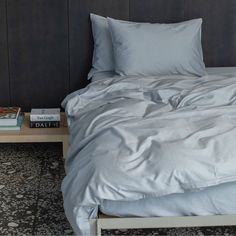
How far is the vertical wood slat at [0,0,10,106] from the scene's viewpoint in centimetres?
360

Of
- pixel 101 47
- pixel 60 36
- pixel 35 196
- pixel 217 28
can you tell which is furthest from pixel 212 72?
pixel 35 196

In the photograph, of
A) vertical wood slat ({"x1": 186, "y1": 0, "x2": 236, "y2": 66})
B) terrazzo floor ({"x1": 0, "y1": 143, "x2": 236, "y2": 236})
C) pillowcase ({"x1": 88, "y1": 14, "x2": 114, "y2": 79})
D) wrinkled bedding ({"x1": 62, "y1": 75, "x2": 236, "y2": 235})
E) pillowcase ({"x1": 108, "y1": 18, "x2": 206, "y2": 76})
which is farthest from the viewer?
vertical wood slat ({"x1": 186, "y1": 0, "x2": 236, "y2": 66})

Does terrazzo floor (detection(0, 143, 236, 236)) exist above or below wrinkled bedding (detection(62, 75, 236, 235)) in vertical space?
below

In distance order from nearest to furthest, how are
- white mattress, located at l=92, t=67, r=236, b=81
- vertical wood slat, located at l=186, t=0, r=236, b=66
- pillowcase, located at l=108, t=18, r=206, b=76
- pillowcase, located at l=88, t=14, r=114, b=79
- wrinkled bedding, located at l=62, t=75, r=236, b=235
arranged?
1. wrinkled bedding, located at l=62, t=75, r=236, b=235
2. pillowcase, located at l=108, t=18, r=206, b=76
3. white mattress, located at l=92, t=67, r=236, b=81
4. pillowcase, located at l=88, t=14, r=114, b=79
5. vertical wood slat, located at l=186, t=0, r=236, b=66

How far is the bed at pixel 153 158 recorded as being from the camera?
1.99 meters

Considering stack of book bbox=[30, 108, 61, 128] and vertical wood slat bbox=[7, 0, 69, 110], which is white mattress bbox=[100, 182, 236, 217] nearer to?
stack of book bbox=[30, 108, 61, 128]

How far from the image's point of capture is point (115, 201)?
6.66 ft

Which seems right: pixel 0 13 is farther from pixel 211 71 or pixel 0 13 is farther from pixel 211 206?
pixel 211 206

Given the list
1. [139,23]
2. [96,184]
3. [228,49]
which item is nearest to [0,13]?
[139,23]

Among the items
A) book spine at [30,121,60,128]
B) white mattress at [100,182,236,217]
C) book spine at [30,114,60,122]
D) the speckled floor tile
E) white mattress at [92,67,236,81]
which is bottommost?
the speckled floor tile

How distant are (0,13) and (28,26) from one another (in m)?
0.21

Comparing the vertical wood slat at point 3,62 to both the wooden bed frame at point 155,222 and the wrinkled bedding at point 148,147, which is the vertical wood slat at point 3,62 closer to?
the wrinkled bedding at point 148,147

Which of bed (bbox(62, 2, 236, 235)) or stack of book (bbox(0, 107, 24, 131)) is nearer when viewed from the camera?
bed (bbox(62, 2, 236, 235))

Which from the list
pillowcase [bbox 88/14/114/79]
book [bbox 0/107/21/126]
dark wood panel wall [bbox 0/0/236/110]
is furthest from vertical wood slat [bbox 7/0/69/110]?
book [bbox 0/107/21/126]
